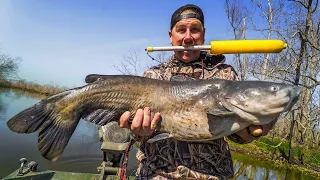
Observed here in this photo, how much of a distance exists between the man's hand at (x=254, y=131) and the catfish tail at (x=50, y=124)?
5.75 feet

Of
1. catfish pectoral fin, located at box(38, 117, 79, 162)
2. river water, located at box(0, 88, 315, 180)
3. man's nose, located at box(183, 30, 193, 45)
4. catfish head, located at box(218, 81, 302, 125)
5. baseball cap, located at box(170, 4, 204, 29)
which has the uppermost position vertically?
baseball cap, located at box(170, 4, 204, 29)

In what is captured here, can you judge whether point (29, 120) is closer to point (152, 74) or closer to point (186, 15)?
point (152, 74)

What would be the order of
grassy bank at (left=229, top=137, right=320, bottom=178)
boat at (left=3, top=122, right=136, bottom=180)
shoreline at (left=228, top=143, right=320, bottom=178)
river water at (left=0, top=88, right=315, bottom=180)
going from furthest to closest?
grassy bank at (left=229, top=137, right=320, bottom=178) < shoreline at (left=228, top=143, right=320, bottom=178) < river water at (left=0, top=88, right=315, bottom=180) < boat at (left=3, top=122, right=136, bottom=180)

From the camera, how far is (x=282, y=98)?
2461 millimetres

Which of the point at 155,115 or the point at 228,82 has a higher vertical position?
the point at 228,82

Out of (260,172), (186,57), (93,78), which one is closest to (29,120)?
(93,78)

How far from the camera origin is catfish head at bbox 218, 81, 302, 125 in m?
2.46

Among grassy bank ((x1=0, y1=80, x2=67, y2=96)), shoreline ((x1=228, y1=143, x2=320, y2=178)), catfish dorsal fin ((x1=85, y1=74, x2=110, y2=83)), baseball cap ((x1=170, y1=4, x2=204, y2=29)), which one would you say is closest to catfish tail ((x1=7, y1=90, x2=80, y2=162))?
catfish dorsal fin ((x1=85, y1=74, x2=110, y2=83))

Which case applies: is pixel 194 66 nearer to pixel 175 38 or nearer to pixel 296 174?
pixel 175 38

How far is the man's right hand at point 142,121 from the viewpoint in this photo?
102 inches

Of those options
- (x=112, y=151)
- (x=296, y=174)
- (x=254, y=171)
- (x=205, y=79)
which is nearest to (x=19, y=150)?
(x=112, y=151)

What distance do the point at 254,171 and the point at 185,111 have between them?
15.2 metres

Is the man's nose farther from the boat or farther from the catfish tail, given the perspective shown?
the boat

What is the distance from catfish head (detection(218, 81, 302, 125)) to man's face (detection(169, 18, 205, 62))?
653 mm
